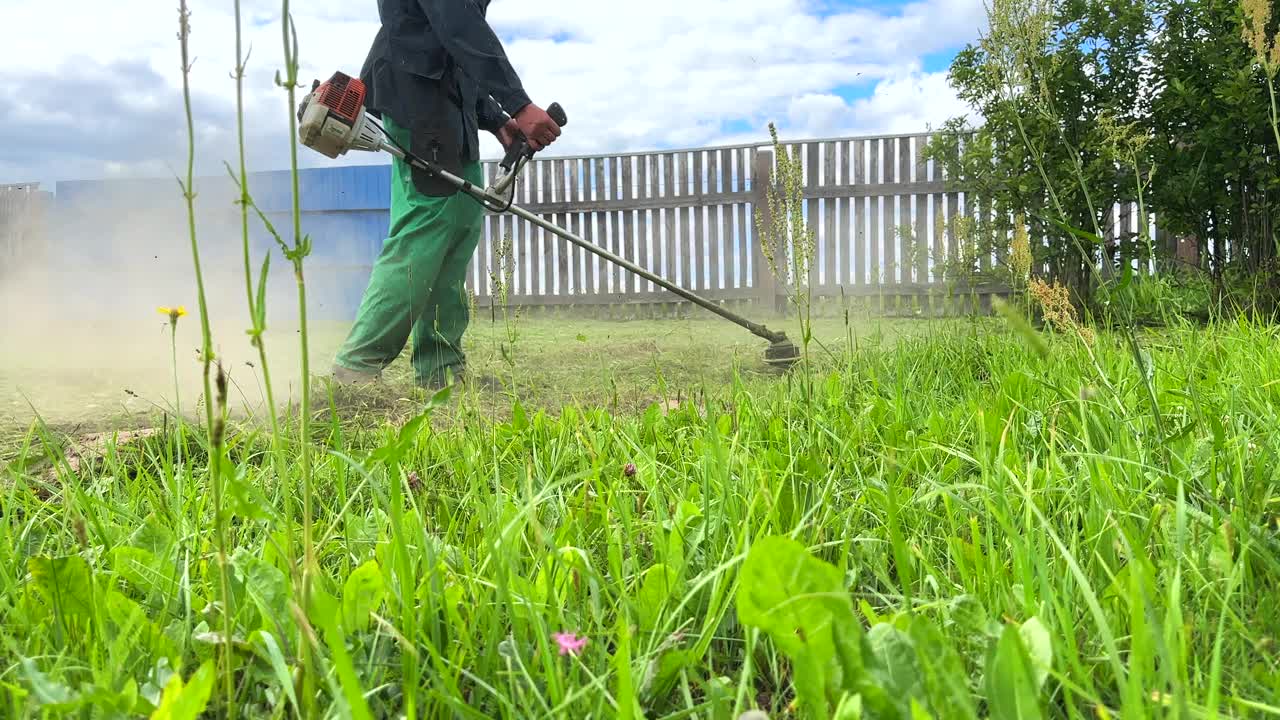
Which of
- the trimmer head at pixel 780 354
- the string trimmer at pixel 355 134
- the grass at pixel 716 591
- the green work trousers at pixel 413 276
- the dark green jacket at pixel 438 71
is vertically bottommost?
the grass at pixel 716 591

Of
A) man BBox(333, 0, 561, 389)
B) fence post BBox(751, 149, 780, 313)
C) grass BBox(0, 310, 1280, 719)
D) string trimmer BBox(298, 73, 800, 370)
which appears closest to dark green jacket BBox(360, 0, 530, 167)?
man BBox(333, 0, 561, 389)

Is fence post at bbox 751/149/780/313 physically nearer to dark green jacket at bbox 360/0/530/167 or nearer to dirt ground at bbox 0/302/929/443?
dirt ground at bbox 0/302/929/443

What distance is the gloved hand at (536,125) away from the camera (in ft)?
11.3

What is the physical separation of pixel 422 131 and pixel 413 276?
0.58 metres

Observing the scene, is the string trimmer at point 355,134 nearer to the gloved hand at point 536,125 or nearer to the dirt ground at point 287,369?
the gloved hand at point 536,125

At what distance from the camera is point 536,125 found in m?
3.45

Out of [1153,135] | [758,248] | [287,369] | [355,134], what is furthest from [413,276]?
[758,248]

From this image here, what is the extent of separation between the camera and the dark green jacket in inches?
131

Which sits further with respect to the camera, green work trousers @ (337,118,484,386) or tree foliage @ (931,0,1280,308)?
tree foliage @ (931,0,1280,308)

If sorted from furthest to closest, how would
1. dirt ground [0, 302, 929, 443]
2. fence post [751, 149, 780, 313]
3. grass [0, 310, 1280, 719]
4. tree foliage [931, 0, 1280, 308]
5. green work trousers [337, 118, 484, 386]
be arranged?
fence post [751, 149, 780, 313], tree foliage [931, 0, 1280, 308], green work trousers [337, 118, 484, 386], dirt ground [0, 302, 929, 443], grass [0, 310, 1280, 719]

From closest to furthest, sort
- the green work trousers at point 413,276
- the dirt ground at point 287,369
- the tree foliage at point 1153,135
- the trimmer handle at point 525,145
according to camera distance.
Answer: the dirt ground at point 287,369 < the green work trousers at point 413,276 < the trimmer handle at point 525,145 < the tree foliage at point 1153,135

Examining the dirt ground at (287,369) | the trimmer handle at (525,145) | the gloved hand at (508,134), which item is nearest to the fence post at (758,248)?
the dirt ground at (287,369)

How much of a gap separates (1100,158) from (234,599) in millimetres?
5495

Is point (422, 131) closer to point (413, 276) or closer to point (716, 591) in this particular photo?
point (413, 276)
